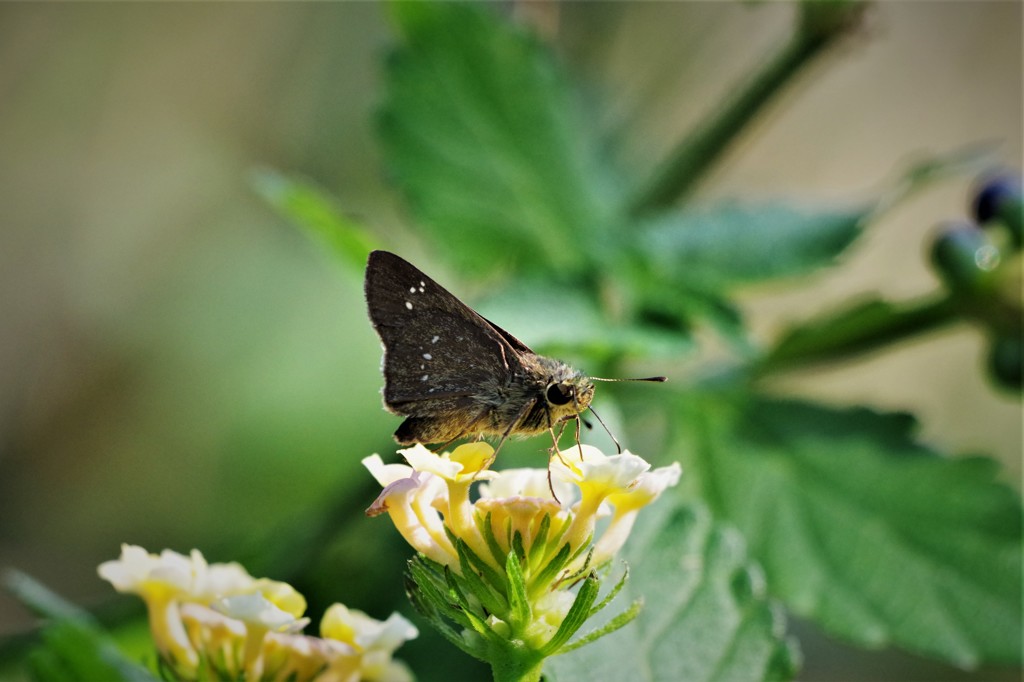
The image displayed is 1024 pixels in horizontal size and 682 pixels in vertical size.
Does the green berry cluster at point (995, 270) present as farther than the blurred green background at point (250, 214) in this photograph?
No

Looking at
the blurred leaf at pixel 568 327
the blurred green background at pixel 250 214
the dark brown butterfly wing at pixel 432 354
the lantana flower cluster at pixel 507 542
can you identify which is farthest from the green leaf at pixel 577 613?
the blurred green background at pixel 250 214

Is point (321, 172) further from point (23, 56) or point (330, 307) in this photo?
point (23, 56)

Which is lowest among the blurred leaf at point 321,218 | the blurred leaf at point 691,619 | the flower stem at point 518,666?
the flower stem at point 518,666

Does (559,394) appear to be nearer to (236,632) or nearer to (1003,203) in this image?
(236,632)

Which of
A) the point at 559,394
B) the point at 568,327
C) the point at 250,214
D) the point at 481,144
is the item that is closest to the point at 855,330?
the point at 568,327

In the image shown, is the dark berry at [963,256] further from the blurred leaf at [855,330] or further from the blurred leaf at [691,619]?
the blurred leaf at [691,619]
